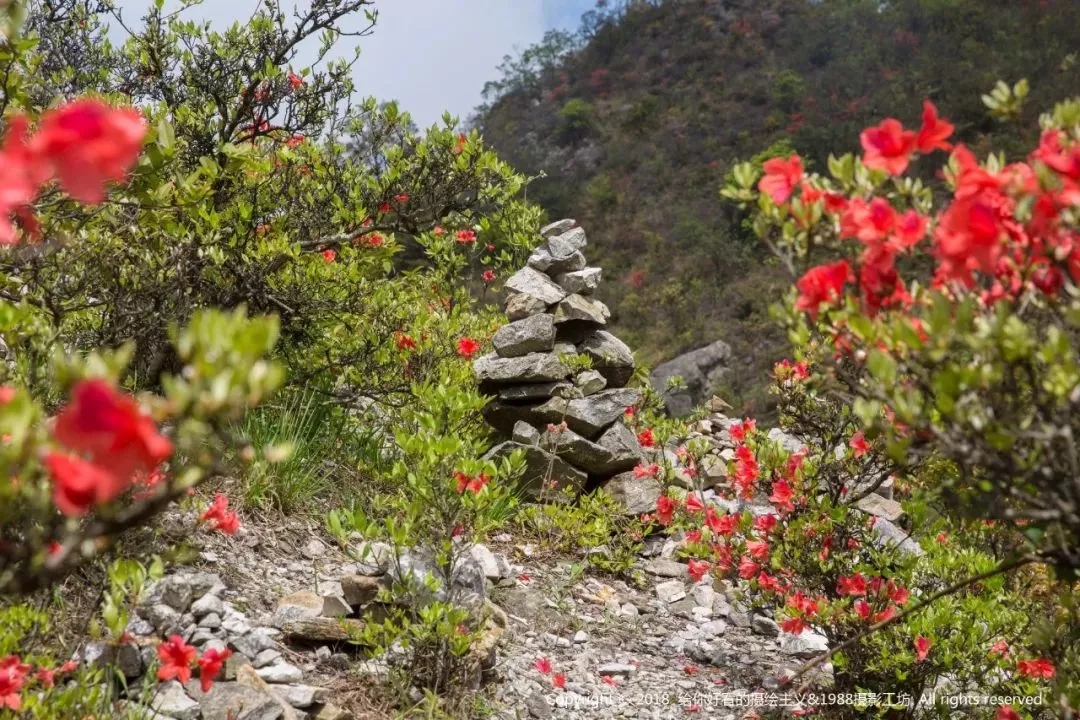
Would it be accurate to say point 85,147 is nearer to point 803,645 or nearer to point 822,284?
point 822,284

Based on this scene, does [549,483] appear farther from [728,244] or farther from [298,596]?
[728,244]

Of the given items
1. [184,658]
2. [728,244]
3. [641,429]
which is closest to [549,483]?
[641,429]

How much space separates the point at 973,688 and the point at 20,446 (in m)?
3.87

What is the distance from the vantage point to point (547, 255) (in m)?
6.12

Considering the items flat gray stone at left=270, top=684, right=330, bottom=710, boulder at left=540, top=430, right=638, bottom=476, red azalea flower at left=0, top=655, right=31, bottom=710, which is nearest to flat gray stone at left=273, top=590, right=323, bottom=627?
flat gray stone at left=270, top=684, right=330, bottom=710

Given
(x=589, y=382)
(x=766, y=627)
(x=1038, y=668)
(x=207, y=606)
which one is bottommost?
(x=766, y=627)

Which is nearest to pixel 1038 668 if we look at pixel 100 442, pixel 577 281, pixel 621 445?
pixel 621 445

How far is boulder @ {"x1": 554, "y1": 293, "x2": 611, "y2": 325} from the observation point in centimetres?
580

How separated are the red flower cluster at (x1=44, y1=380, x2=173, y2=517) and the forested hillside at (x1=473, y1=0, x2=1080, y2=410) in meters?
12.6

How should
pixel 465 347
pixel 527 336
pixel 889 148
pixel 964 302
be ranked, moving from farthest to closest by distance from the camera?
pixel 527 336 < pixel 465 347 < pixel 889 148 < pixel 964 302

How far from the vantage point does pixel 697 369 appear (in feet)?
45.4

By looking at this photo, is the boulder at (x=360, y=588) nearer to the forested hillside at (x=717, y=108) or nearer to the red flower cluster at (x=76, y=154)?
the red flower cluster at (x=76, y=154)

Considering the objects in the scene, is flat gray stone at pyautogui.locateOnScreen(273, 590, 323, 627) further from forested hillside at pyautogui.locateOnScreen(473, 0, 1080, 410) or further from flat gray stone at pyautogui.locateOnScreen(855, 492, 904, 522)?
forested hillside at pyautogui.locateOnScreen(473, 0, 1080, 410)

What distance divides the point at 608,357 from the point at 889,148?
15.1 ft
